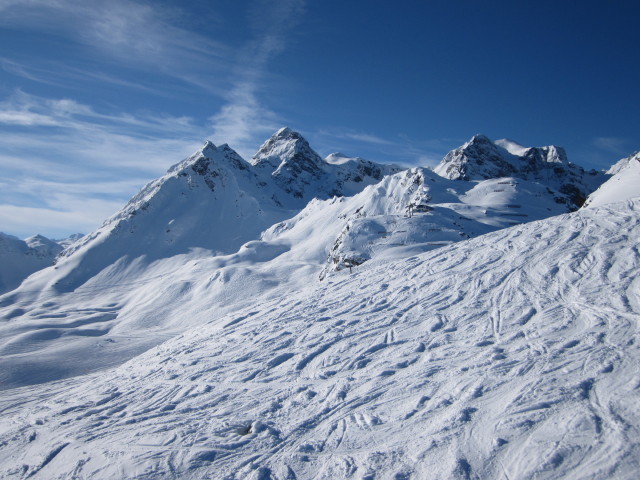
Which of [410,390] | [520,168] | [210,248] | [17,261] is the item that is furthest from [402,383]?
[17,261]

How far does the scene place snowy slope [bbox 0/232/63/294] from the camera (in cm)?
8422

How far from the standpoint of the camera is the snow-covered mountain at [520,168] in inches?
3602

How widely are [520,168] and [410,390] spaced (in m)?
116

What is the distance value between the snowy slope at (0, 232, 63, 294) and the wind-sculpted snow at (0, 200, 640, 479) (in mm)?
91077

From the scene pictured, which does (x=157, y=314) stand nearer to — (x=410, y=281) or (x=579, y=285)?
(x=410, y=281)

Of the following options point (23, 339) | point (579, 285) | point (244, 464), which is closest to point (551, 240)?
point (579, 285)

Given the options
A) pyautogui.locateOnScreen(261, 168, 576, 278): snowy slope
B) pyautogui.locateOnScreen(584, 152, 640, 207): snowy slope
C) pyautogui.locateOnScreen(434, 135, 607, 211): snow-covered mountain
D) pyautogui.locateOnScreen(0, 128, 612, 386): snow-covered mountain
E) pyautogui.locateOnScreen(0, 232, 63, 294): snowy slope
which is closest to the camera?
pyautogui.locateOnScreen(584, 152, 640, 207): snowy slope

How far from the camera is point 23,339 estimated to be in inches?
1280

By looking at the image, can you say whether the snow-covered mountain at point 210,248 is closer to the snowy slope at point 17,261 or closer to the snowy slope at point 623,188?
the snowy slope at point 623,188

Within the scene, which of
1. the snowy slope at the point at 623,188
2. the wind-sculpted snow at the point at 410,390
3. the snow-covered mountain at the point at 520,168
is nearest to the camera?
the wind-sculpted snow at the point at 410,390

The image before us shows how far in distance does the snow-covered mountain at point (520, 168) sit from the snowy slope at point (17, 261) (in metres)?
104

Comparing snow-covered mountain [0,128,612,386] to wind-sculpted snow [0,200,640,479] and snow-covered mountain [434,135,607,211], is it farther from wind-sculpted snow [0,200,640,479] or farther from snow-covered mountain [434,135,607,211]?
snow-covered mountain [434,135,607,211]

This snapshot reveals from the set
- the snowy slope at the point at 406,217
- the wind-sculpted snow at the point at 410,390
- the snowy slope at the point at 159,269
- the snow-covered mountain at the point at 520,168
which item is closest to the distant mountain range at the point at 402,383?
the wind-sculpted snow at the point at 410,390

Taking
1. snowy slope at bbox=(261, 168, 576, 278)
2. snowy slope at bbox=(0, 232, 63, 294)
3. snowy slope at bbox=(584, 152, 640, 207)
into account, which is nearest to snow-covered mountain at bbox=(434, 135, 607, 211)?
snowy slope at bbox=(261, 168, 576, 278)
